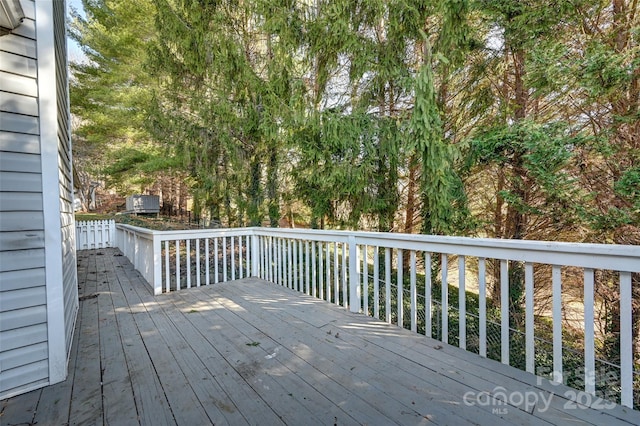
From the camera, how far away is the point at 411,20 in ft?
14.5

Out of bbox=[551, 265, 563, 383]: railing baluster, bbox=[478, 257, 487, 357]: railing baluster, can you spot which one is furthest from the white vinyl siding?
bbox=[551, 265, 563, 383]: railing baluster

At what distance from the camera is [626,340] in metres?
1.53

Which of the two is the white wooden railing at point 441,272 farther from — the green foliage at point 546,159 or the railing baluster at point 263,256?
the green foliage at point 546,159

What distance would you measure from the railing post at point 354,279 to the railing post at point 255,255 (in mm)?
2010

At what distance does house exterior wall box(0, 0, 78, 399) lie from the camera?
5.58 feet

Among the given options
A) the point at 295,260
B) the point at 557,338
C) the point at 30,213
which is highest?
the point at 30,213

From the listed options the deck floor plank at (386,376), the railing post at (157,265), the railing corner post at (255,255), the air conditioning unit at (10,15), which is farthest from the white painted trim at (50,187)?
the railing corner post at (255,255)

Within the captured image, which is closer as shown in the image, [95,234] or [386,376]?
[386,376]

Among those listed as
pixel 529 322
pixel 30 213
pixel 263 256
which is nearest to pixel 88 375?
pixel 30 213

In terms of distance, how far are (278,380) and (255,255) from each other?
9.65ft

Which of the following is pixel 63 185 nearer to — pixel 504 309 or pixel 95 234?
pixel 504 309

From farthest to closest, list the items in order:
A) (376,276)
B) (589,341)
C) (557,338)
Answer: (376,276), (557,338), (589,341)

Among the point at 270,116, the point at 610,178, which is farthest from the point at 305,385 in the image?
the point at 610,178

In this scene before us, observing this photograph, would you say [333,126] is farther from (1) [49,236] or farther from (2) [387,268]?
(1) [49,236]
